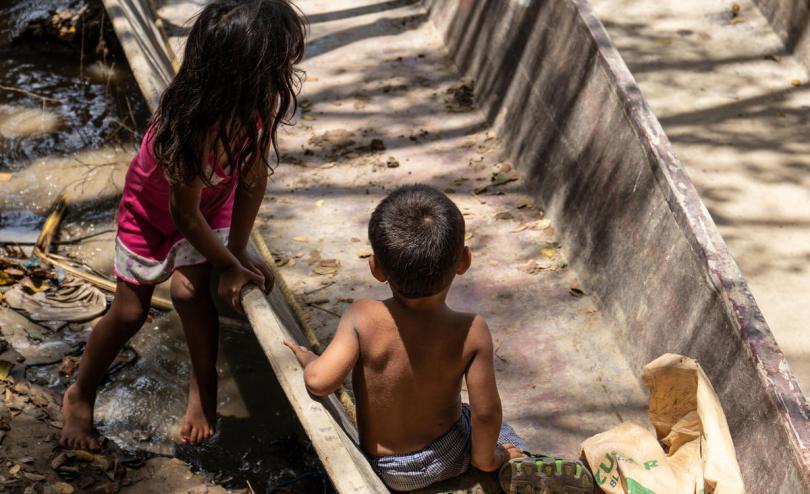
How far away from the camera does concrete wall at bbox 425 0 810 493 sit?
275 centimetres

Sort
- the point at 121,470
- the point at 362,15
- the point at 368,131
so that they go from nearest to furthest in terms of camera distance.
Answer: the point at 121,470, the point at 368,131, the point at 362,15

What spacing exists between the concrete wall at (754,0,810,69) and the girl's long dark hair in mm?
3915

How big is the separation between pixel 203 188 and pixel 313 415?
2.95 feet

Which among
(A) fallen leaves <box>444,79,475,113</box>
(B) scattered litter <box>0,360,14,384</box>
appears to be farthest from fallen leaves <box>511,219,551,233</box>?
(B) scattered litter <box>0,360,14,384</box>

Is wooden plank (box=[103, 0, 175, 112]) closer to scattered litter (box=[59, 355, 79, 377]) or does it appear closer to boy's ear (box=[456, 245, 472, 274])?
scattered litter (box=[59, 355, 79, 377])

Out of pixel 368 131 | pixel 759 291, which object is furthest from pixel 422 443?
pixel 368 131

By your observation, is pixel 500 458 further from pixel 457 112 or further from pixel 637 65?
pixel 637 65

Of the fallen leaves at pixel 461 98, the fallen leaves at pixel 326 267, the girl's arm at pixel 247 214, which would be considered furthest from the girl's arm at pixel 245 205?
the fallen leaves at pixel 461 98

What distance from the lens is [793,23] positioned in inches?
227

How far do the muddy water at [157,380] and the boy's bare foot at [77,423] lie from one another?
0.18 meters

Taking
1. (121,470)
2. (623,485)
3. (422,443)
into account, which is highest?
(422,443)

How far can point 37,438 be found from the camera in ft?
11.2

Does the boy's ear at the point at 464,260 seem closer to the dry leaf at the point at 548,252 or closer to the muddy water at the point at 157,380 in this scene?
the muddy water at the point at 157,380

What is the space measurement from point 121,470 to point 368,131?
2491 mm
